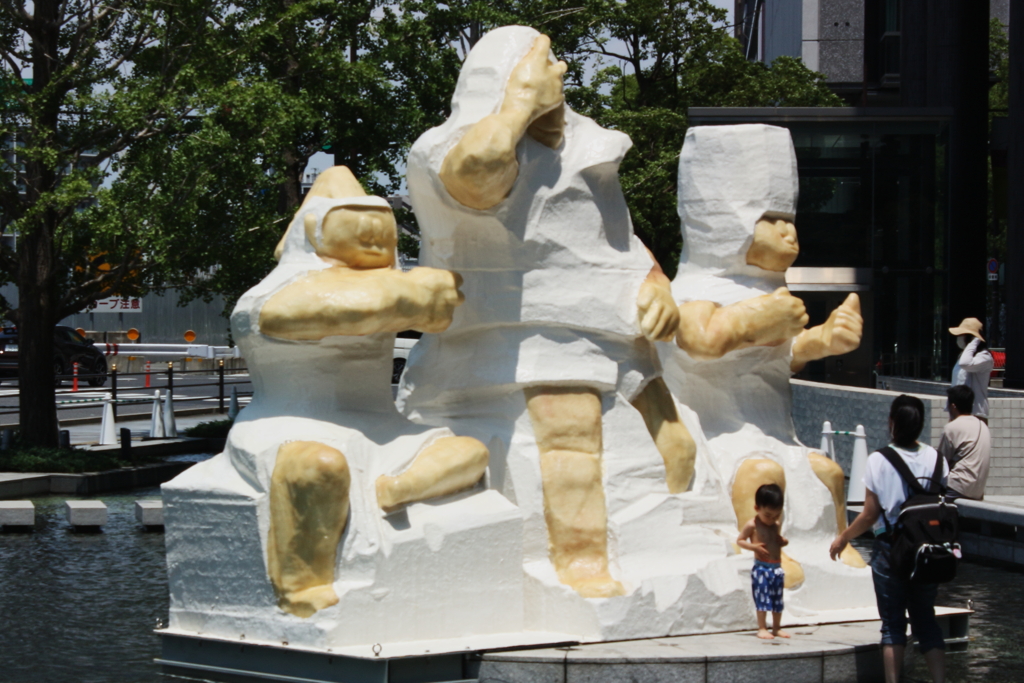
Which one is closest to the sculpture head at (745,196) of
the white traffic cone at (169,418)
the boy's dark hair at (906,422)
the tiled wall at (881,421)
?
the boy's dark hair at (906,422)

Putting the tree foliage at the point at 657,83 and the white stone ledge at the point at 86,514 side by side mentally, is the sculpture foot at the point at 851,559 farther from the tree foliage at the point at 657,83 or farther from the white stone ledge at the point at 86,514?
the tree foliage at the point at 657,83

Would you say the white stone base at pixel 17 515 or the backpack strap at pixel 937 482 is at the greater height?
the backpack strap at pixel 937 482

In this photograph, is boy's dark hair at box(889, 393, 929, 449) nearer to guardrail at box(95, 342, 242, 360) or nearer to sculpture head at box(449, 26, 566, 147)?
sculpture head at box(449, 26, 566, 147)

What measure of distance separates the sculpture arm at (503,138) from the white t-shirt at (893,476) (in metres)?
2.33

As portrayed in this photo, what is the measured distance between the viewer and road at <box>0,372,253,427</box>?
68.5 feet

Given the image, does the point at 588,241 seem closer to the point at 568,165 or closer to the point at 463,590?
the point at 568,165

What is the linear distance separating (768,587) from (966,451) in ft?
16.5

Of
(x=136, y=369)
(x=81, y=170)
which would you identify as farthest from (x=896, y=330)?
(x=136, y=369)

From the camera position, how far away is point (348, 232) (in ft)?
22.2

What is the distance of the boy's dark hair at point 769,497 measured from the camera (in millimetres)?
6836

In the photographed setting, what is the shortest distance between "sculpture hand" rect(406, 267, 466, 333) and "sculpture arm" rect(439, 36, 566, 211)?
458 mm

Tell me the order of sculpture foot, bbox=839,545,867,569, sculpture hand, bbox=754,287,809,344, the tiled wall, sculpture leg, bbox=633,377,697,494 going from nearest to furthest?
sculpture leg, bbox=633,377,697,494
sculpture hand, bbox=754,287,809,344
sculpture foot, bbox=839,545,867,569
the tiled wall

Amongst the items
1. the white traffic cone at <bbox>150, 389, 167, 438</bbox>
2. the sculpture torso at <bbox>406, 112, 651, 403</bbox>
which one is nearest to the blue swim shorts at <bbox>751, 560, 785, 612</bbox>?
the sculpture torso at <bbox>406, 112, 651, 403</bbox>

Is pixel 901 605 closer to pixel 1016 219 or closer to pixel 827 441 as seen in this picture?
pixel 827 441
